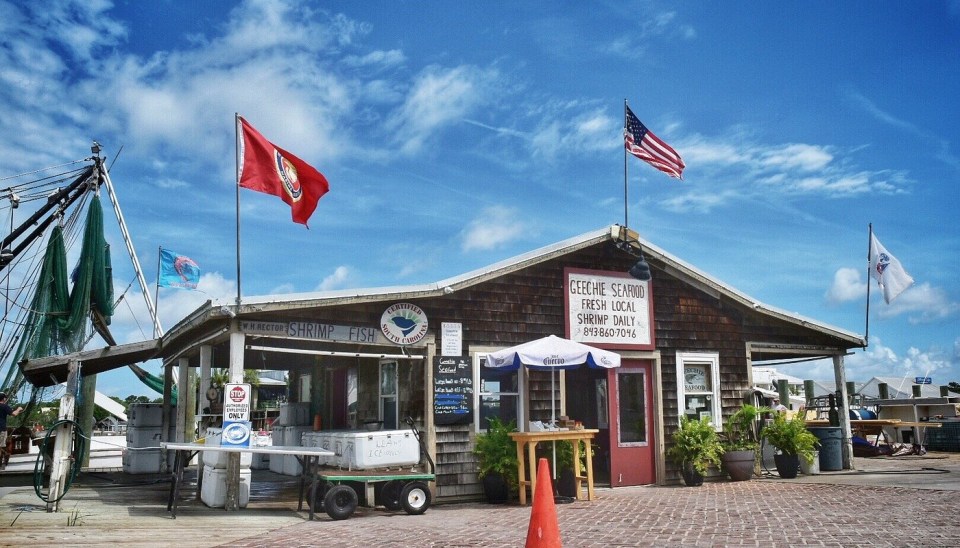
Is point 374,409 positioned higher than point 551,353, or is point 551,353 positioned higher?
point 551,353

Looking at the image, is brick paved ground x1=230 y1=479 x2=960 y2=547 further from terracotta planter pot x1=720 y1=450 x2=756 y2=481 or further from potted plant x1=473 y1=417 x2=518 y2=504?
terracotta planter pot x1=720 y1=450 x2=756 y2=481

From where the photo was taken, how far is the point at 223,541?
8266 millimetres

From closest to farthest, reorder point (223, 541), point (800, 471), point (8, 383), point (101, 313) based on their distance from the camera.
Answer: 1. point (223, 541)
2. point (800, 471)
3. point (8, 383)
4. point (101, 313)

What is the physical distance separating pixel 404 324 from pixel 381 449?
2.15 m

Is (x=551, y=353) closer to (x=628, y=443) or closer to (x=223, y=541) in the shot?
(x=628, y=443)

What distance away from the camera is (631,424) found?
1415 cm

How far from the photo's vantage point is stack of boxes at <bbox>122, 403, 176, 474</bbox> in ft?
55.2

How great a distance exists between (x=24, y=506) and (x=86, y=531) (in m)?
2.93

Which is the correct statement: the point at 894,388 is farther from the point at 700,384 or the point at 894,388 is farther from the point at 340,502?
the point at 340,502

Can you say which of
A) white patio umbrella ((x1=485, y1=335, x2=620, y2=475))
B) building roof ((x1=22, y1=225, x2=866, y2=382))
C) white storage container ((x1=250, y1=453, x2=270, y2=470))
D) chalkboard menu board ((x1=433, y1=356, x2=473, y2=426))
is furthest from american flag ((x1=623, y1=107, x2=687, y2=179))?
white storage container ((x1=250, y1=453, x2=270, y2=470))

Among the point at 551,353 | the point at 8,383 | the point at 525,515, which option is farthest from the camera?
the point at 8,383

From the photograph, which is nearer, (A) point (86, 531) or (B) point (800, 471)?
(A) point (86, 531)

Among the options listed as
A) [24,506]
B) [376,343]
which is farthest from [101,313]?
[376,343]

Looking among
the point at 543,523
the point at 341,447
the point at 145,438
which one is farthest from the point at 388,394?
the point at 145,438
